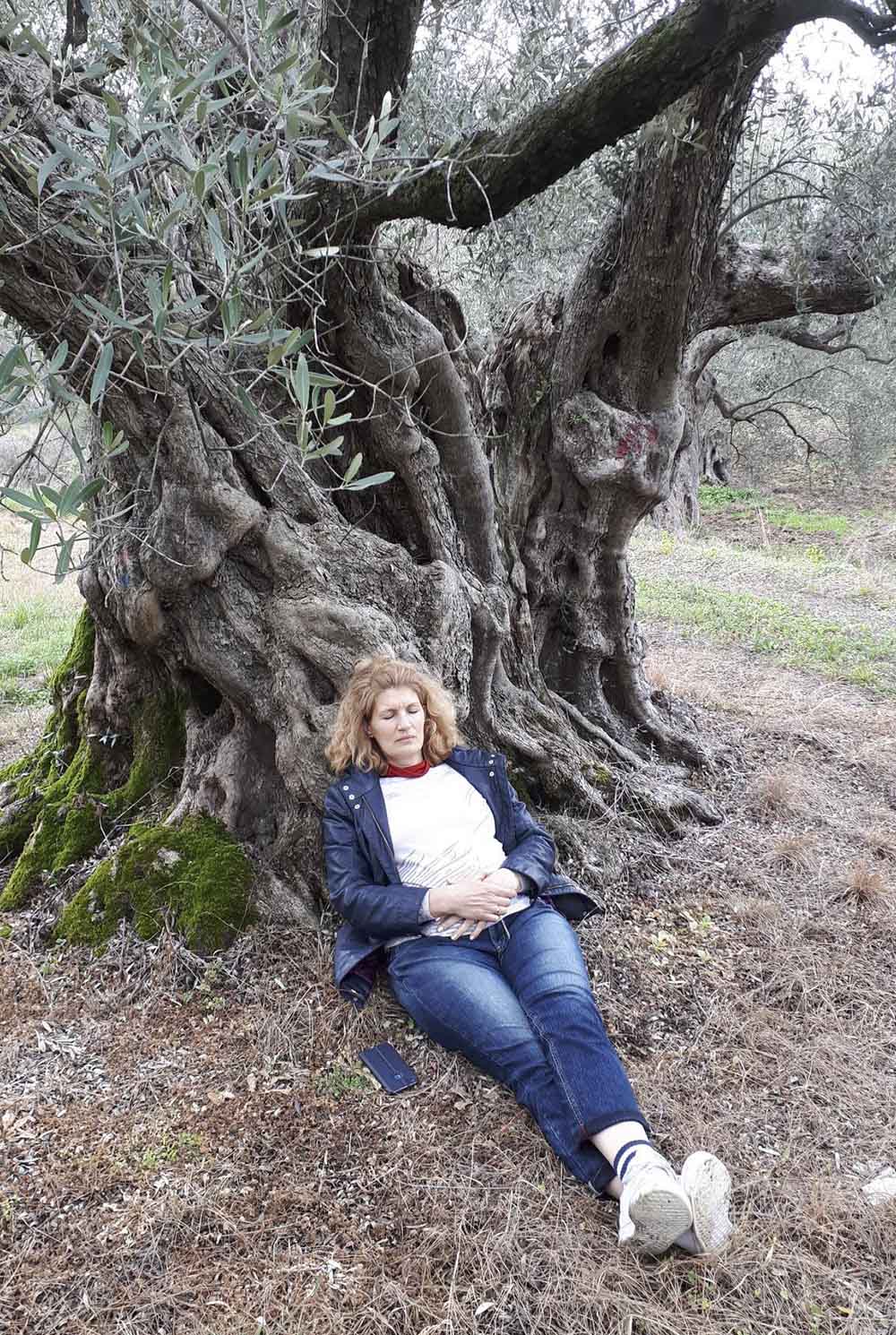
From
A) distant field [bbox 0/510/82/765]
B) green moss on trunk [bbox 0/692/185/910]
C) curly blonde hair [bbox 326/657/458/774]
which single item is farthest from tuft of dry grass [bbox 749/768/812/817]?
distant field [bbox 0/510/82/765]

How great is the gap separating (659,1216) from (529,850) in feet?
4.65

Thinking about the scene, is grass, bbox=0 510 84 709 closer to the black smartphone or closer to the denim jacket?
the denim jacket

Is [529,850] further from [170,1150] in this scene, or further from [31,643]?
[31,643]

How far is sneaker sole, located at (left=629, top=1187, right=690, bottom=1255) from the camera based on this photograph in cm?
253

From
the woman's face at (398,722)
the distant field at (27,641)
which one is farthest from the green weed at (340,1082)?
the distant field at (27,641)

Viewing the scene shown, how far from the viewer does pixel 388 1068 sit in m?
3.30

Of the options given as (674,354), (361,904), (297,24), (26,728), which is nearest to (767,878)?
(361,904)

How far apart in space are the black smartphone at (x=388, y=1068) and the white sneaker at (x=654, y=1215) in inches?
35.2

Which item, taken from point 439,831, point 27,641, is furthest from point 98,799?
point 27,641

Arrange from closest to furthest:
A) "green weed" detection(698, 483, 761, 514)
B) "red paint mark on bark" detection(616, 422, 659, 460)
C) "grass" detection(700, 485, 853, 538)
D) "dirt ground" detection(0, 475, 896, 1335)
Answer: 1. "dirt ground" detection(0, 475, 896, 1335)
2. "red paint mark on bark" detection(616, 422, 659, 460)
3. "grass" detection(700, 485, 853, 538)
4. "green weed" detection(698, 483, 761, 514)

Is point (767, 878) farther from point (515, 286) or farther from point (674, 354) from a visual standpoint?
point (515, 286)

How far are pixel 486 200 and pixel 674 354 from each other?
241cm

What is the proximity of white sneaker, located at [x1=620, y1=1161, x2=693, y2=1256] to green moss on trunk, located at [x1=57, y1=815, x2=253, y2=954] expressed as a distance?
77.3 inches

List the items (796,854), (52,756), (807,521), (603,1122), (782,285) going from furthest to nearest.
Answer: (807,521) < (782,285) < (52,756) < (796,854) < (603,1122)
